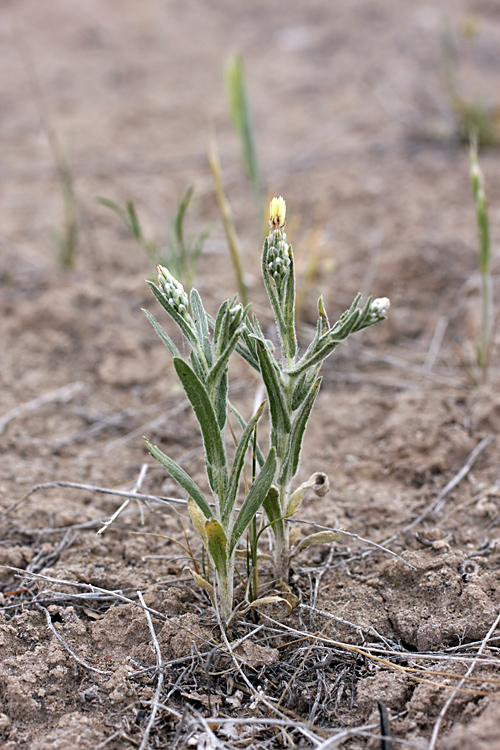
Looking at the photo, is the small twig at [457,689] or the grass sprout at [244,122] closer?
the small twig at [457,689]

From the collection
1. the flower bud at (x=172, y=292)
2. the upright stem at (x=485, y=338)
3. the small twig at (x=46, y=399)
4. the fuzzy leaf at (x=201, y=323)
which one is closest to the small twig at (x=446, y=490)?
the upright stem at (x=485, y=338)

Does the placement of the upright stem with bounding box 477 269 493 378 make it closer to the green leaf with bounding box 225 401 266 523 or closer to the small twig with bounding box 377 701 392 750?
the green leaf with bounding box 225 401 266 523

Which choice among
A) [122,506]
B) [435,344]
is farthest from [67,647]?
[435,344]

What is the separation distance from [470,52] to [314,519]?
4820 mm

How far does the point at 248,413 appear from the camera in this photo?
6.47ft

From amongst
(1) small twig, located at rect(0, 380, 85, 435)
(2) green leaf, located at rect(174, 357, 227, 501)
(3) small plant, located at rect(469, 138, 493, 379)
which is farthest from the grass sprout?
(2) green leaf, located at rect(174, 357, 227, 501)

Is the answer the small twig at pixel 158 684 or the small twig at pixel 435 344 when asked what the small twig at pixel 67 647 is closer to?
the small twig at pixel 158 684

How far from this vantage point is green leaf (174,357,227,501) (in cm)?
99

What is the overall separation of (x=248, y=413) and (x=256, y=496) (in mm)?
892

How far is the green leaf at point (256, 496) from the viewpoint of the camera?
3.52 feet

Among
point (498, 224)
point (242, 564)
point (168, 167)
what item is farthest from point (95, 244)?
point (242, 564)

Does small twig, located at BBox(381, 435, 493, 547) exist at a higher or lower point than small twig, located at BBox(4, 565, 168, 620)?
lower

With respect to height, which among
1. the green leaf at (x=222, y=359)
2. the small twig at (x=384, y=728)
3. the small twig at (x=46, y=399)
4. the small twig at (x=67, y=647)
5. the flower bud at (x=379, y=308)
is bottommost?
the small twig at (x=384, y=728)

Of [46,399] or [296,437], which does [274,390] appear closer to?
[296,437]
